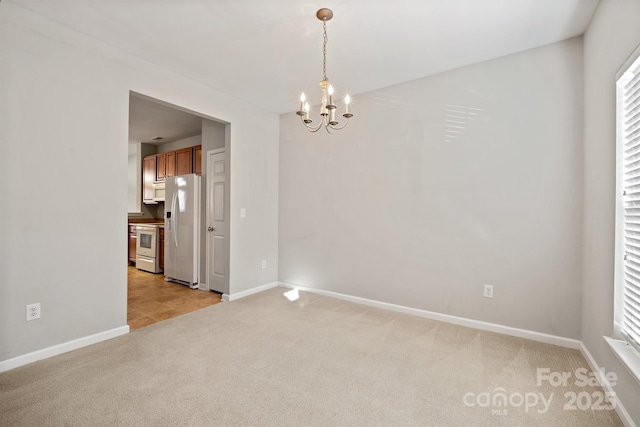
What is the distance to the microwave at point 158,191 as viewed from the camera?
6312mm

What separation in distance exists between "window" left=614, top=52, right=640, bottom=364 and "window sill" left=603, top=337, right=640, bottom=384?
3 centimetres

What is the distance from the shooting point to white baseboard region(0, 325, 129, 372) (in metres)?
2.19

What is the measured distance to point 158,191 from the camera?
20.9 feet

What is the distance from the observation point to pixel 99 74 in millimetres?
2684

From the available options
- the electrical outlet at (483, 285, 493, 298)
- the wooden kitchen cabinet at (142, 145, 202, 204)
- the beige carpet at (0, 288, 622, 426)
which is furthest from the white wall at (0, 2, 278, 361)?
the electrical outlet at (483, 285, 493, 298)

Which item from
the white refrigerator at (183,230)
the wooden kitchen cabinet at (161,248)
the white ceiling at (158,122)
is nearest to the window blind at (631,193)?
the white ceiling at (158,122)

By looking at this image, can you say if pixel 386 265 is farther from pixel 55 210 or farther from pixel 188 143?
pixel 188 143

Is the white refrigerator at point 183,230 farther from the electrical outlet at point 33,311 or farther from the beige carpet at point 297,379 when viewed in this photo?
the electrical outlet at point 33,311

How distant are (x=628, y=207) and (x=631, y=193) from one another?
9 centimetres

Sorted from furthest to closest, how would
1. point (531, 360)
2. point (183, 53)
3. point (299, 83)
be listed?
1. point (299, 83)
2. point (183, 53)
3. point (531, 360)

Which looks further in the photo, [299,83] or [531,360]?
[299,83]

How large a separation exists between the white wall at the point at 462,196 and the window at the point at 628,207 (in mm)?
761

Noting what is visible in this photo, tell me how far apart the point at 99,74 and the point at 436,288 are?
3.88 m

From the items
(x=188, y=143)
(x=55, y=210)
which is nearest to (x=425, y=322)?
(x=55, y=210)
